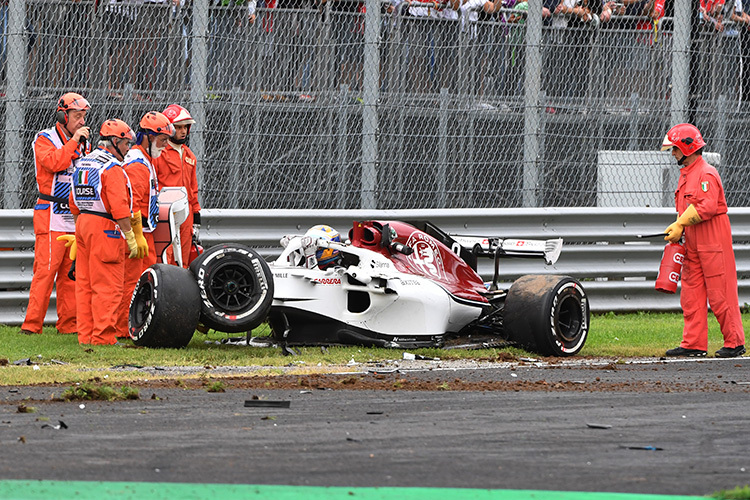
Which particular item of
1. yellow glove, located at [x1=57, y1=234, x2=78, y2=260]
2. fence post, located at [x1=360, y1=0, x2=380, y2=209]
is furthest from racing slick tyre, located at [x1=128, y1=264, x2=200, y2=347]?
fence post, located at [x1=360, y1=0, x2=380, y2=209]

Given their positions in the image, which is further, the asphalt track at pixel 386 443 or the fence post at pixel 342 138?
the fence post at pixel 342 138

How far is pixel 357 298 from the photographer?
386 inches

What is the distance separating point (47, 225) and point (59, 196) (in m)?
0.27

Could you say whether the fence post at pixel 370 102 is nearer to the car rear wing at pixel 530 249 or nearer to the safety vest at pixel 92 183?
the car rear wing at pixel 530 249

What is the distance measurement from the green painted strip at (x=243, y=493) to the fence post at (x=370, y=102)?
23.0 feet

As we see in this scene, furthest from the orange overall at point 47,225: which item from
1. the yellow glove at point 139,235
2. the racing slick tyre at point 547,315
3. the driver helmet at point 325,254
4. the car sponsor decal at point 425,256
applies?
the racing slick tyre at point 547,315

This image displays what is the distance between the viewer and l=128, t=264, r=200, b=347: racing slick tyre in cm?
912

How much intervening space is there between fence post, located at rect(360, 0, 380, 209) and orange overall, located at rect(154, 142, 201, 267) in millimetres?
1533

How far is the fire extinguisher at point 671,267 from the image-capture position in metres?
10.4

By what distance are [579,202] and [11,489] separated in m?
8.82

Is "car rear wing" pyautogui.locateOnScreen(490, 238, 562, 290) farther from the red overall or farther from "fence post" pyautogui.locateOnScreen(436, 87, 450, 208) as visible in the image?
"fence post" pyautogui.locateOnScreen(436, 87, 450, 208)

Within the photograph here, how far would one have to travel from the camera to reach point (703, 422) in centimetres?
627

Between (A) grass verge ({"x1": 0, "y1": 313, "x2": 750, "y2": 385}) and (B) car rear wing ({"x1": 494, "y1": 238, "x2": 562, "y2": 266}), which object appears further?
(B) car rear wing ({"x1": 494, "y1": 238, "x2": 562, "y2": 266})

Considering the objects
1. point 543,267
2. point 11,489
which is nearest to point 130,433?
point 11,489
